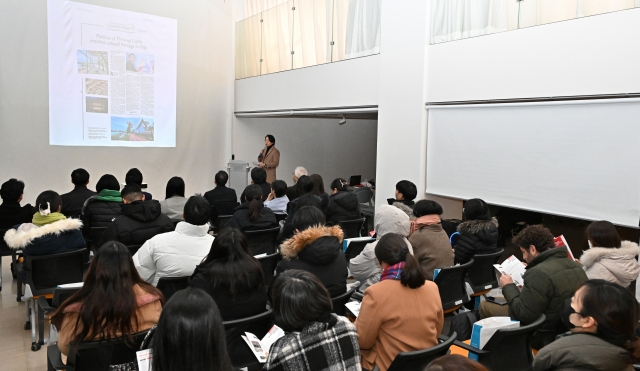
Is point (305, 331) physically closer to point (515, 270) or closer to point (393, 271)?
point (393, 271)

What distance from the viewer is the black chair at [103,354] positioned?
2090 millimetres

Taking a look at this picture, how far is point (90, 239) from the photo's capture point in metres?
4.74

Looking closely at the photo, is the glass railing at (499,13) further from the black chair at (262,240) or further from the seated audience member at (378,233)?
the black chair at (262,240)

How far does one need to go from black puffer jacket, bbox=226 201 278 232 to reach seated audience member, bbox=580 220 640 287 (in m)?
2.69

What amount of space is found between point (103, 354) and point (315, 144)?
336 inches

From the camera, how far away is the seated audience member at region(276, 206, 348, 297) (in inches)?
113

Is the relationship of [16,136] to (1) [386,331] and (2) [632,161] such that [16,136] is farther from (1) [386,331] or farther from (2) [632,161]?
(2) [632,161]

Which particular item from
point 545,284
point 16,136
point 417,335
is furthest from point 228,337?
point 16,136

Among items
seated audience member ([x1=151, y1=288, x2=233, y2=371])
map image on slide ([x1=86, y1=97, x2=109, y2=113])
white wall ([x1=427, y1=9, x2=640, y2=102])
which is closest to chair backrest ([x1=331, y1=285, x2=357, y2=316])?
seated audience member ([x1=151, y1=288, x2=233, y2=371])

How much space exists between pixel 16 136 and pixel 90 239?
366 centimetres

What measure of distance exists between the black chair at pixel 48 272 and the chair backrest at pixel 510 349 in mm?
2961

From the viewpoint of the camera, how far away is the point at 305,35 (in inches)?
305

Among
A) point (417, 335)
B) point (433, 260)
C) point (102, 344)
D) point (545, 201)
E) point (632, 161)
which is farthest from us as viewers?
point (545, 201)

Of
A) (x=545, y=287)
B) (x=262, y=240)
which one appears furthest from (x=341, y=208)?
(x=545, y=287)
